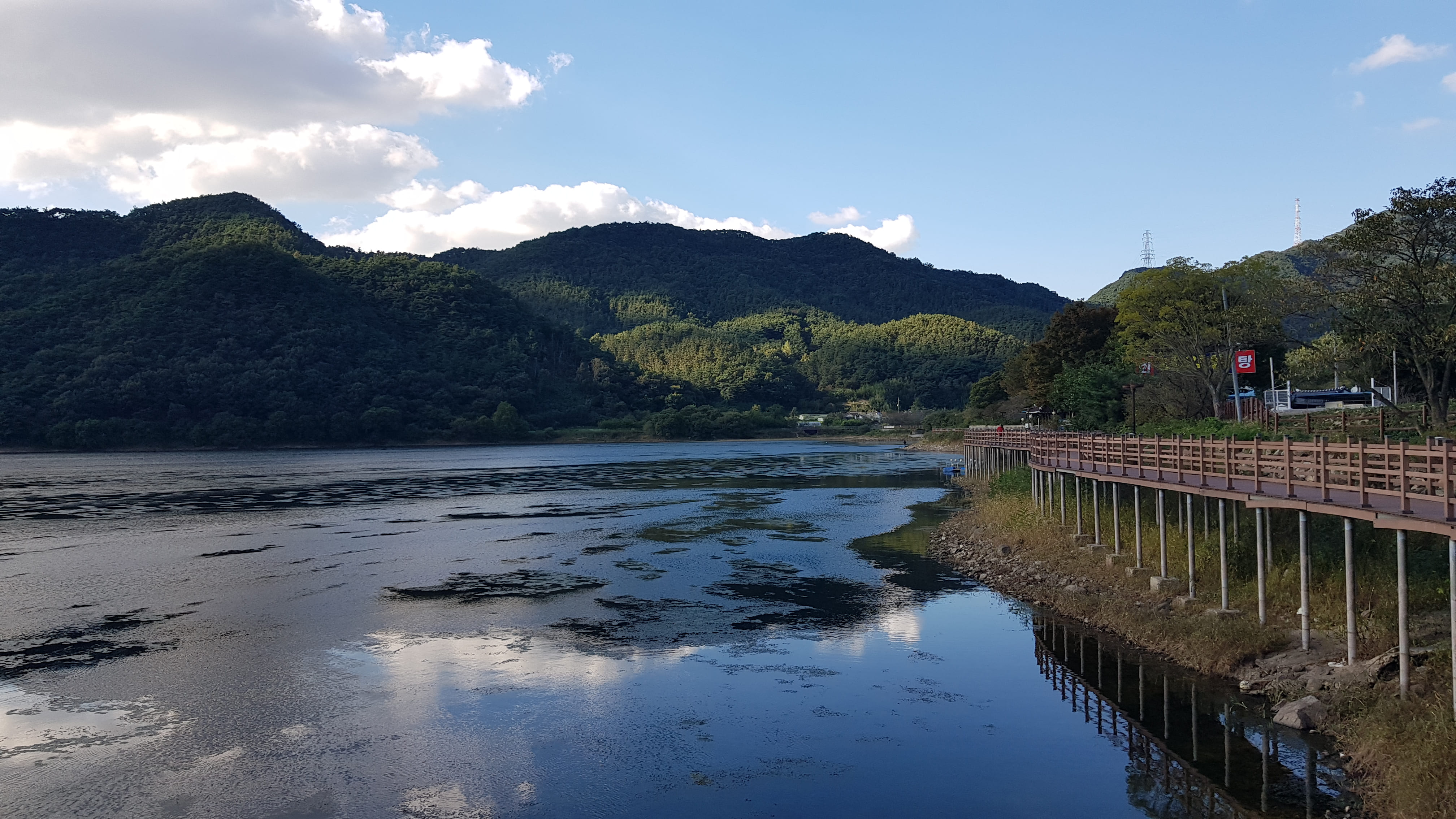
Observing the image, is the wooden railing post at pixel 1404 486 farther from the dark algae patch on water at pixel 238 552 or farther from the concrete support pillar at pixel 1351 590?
the dark algae patch on water at pixel 238 552

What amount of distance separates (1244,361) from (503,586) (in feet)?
129

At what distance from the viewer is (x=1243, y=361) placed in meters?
51.3

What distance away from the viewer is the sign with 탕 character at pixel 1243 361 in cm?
5082

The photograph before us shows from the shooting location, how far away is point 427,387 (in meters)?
183

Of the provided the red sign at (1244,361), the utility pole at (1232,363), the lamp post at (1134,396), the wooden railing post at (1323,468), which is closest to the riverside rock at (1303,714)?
the wooden railing post at (1323,468)

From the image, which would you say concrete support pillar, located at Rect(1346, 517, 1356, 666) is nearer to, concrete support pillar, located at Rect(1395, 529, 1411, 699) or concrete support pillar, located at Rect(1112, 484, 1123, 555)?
concrete support pillar, located at Rect(1395, 529, 1411, 699)

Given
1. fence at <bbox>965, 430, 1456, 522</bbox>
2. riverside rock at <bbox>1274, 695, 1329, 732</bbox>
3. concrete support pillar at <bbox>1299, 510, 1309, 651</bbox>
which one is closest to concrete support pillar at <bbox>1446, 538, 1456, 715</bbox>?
fence at <bbox>965, 430, 1456, 522</bbox>

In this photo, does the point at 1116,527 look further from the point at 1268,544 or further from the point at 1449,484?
the point at 1449,484

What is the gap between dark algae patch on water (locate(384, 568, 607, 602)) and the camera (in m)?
31.2

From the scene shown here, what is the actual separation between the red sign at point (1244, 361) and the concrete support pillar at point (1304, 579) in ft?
118

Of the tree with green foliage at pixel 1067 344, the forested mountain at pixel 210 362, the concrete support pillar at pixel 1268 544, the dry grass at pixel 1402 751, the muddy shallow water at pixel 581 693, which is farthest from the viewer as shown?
the forested mountain at pixel 210 362

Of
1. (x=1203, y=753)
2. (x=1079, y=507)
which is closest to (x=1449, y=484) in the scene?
(x=1203, y=753)

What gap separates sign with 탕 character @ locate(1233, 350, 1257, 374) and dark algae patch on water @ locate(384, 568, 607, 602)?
35582mm

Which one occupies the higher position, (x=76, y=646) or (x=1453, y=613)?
(x=1453, y=613)
